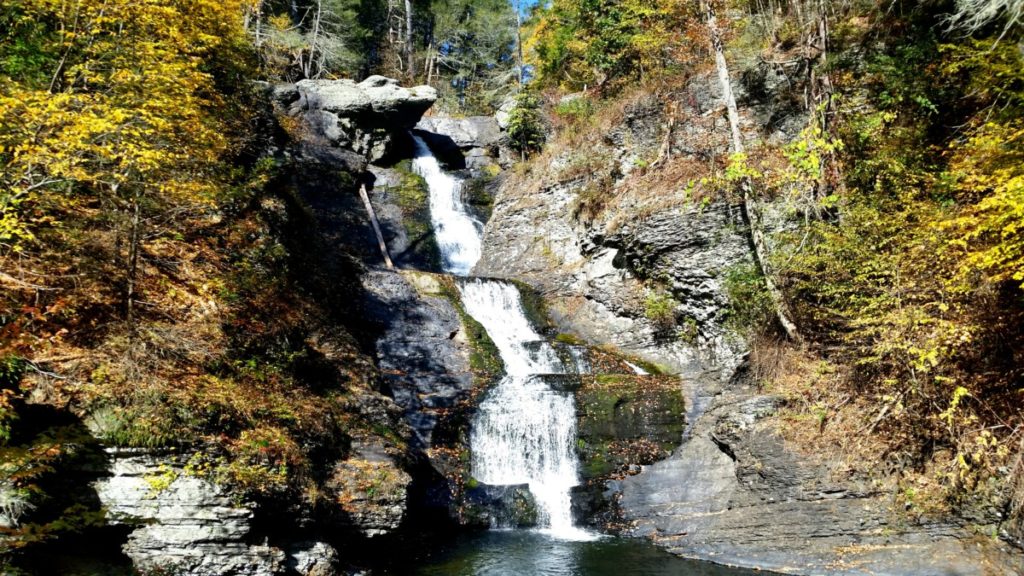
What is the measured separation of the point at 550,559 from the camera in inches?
375

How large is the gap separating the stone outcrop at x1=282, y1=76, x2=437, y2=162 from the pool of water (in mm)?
18920

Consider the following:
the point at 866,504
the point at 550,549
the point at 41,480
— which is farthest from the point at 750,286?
the point at 41,480

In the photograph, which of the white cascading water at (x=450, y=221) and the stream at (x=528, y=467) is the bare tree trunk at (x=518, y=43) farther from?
the stream at (x=528, y=467)

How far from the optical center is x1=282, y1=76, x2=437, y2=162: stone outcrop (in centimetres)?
2380

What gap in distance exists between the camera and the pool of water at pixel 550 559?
8.95m

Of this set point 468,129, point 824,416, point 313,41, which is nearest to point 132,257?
point 824,416

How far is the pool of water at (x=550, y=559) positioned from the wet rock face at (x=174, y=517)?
311 cm

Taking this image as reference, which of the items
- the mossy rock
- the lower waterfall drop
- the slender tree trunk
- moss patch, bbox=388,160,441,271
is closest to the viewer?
the slender tree trunk

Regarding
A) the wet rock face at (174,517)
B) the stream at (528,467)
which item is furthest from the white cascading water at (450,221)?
the wet rock face at (174,517)

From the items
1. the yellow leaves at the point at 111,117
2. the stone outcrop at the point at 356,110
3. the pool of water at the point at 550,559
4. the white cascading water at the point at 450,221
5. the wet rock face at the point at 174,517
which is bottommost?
the pool of water at the point at 550,559

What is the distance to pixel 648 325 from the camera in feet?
52.1

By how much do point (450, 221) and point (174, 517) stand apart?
17571 mm

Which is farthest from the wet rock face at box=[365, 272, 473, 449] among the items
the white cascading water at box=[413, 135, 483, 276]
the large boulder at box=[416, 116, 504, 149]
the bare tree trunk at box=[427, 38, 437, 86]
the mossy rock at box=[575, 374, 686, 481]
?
the bare tree trunk at box=[427, 38, 437, 86]

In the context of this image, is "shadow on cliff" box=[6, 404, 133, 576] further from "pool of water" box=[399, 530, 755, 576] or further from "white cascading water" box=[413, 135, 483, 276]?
"white cascading water" box=[413, 135, 483, 276]
